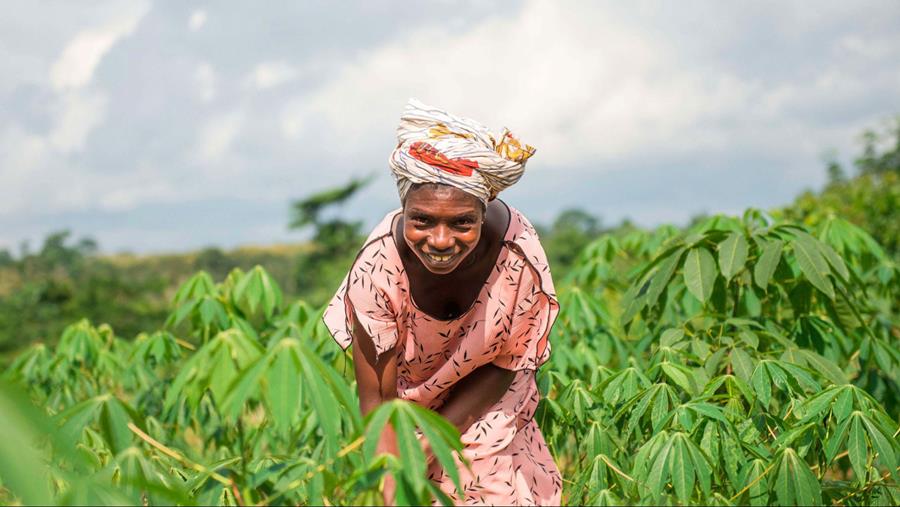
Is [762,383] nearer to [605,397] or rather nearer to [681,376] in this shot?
[681,376]

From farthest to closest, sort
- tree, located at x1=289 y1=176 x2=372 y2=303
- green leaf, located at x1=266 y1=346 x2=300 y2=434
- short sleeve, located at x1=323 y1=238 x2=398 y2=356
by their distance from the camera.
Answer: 1. tree, located at x1=289 y1=176 x2=372 y2=303
2. short sleeve, located at x1=323 y1=238 x2=398 y2=356
3. green leaf, located at x1=266 y1=346 x2=300 y2=434

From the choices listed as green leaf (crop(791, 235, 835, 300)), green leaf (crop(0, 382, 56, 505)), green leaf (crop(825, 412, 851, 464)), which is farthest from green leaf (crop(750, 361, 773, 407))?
green leaf (crop(0, 382, 56, 505))

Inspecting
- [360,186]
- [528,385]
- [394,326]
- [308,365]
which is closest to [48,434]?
[308,365]

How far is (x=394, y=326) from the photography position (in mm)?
1784

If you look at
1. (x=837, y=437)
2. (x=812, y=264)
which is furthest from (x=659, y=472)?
(x=812, y=264)

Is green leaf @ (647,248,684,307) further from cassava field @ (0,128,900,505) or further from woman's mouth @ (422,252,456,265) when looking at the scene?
woman's mouth @ (422,252,456,265)

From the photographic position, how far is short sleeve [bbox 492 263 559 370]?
6.03ft

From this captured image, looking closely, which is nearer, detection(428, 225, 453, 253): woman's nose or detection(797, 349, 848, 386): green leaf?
detection(428, 225, 453, 253): woman's nose

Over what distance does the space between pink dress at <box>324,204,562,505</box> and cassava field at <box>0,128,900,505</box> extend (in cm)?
14

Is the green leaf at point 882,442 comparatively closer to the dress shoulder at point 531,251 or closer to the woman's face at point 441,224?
the dress shoulder at point 531,251

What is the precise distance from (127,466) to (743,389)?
4.67 ft

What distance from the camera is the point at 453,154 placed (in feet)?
5.34

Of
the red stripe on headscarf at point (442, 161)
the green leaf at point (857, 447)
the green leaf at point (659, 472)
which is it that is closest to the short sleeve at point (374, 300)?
the red stripe on headscarf at point (442, 161)

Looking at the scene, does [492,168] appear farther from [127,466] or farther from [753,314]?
[753,314]
